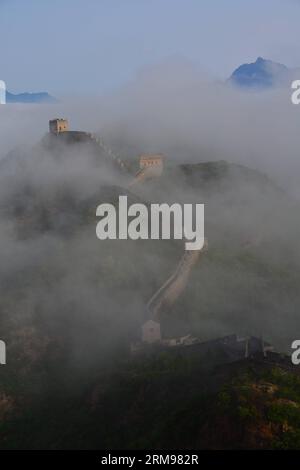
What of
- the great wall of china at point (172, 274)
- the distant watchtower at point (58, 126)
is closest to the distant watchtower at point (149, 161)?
the great wall of china at point (172, 274)

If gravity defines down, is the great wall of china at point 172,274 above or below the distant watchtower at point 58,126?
below

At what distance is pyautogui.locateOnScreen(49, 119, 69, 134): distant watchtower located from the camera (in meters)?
115

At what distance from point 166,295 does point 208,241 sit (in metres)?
16.7

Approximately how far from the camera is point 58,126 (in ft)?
379

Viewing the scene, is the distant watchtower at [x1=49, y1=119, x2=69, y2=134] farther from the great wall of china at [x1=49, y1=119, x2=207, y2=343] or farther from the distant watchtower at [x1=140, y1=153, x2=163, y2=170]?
the distant watchtower at [x1=140, y1=153, x2=163, y2=170]

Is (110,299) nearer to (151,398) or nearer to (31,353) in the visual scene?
(31,353)

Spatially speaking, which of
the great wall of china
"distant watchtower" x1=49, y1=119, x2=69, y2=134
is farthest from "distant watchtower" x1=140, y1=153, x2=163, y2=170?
"distant watchtower" x1=49, y1=119, x2=69, y2=134

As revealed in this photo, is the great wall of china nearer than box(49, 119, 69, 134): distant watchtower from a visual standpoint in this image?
Yes

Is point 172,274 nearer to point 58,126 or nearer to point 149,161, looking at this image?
point 149,161

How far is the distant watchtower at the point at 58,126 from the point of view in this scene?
4540 inches

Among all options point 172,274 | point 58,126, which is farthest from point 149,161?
point 172,274

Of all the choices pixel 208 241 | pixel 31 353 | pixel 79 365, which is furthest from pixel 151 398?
pixel 208 241

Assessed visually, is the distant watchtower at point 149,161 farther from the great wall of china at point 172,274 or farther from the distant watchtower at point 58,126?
the distant watchtower at point 58,126

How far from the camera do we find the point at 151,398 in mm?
66062
